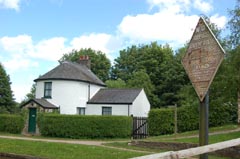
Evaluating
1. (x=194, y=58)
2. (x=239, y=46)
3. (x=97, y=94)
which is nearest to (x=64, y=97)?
(x=97, y=94)

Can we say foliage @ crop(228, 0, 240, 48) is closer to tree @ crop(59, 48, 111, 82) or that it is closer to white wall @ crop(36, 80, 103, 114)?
white wall @ crop(36, 80, 103, 114)

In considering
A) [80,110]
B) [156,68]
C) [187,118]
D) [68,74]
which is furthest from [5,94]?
[187,118]

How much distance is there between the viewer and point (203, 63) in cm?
556

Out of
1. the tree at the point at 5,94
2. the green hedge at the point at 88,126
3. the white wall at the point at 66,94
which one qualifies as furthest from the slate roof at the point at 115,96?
the tree at the point at 5,94

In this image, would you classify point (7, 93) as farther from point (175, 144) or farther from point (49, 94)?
point (175, 144)

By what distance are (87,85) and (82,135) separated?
11435 millimetres

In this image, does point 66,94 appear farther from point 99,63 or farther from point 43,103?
point 99,63

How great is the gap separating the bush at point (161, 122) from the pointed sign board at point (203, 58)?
76.0 ft

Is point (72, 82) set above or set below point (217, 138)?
above

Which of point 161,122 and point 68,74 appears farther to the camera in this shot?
point 68,74

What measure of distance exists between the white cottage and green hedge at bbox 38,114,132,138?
19.7 ft

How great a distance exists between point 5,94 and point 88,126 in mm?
26112

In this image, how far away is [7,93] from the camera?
51.2 m

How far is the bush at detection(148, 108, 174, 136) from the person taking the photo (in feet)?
94.4
